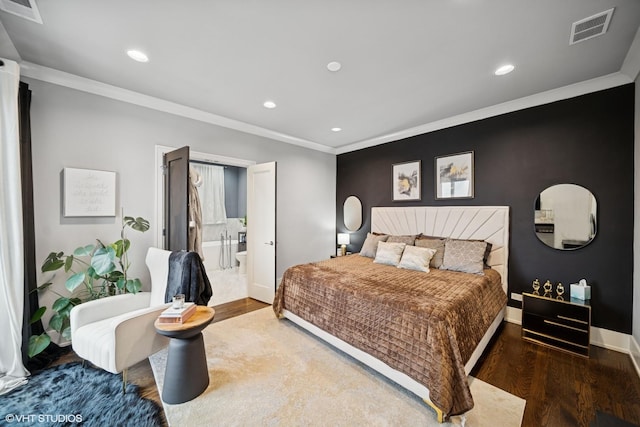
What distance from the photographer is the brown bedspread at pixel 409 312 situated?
164 cm

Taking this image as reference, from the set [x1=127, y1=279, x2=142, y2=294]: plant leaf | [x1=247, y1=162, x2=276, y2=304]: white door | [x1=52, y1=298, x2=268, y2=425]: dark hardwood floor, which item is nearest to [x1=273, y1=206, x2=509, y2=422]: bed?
[x1=247, y1=162, x2=276, y2=304]: white door

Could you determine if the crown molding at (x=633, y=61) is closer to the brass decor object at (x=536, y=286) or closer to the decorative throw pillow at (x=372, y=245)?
the brass decor object at (x=536, y=286)

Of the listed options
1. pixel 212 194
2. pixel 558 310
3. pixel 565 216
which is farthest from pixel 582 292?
pixel 212 194

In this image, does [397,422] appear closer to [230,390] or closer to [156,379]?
[230,390]

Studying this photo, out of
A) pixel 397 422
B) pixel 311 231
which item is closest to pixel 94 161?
pixel 311 231

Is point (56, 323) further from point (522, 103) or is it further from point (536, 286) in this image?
point (522, 103)

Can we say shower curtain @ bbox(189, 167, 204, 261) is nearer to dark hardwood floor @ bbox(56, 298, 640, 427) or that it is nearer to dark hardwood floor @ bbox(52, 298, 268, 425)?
dark hardwood floor @ bbox(52, 298, 268, 425)

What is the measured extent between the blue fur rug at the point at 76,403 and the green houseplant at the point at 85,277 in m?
0.32

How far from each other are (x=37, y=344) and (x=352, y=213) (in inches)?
176

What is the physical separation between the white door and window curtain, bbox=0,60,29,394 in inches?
94.8

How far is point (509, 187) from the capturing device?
315 centimetres

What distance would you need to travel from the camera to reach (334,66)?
230 centimetres

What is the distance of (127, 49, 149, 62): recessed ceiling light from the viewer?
212 centimetres

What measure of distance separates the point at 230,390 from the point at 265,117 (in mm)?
3263
